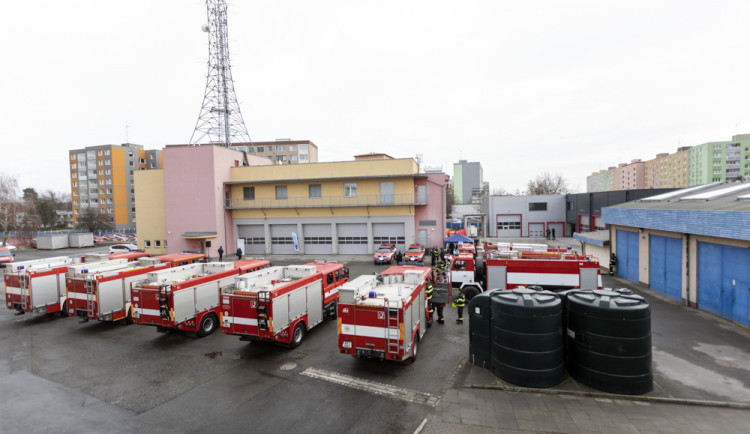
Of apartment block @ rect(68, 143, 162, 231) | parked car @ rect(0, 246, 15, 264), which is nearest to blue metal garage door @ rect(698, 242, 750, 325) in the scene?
parked car @ rect(0, 246, 15, 264)

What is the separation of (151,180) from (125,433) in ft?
118

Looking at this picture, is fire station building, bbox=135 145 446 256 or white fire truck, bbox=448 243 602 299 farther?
fire station building, bbox=135 145 446 256

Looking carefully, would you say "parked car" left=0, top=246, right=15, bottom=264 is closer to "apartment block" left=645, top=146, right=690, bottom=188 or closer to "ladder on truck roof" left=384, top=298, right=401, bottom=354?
"ladder on truck roof" left=384, top=298, right=401, bottom=354

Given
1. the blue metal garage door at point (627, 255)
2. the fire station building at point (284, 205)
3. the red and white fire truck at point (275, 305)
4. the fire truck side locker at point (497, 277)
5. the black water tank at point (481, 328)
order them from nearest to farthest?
1. the black water tank at point (481, 328)
2. the red and white fire truck at point (275, 305)
3. the fire truck side locker at point (497, 277)
4. the blue metal garage door at point (627, 255)
5. the fire station building at point (284, 205)

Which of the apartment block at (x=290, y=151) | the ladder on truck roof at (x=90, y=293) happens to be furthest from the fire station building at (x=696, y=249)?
the apartment block at (x=290, y=151)

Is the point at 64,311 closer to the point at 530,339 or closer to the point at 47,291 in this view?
the point at 47,291

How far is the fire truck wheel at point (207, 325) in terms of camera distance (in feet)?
38.3

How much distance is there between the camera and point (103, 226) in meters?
62.2

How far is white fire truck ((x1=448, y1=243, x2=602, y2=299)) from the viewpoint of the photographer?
13.8 metres

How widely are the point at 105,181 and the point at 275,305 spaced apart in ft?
292

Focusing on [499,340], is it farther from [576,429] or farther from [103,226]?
[103,226]

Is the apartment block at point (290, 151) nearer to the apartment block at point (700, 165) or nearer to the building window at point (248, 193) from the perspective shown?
the building window at point (248, 193)

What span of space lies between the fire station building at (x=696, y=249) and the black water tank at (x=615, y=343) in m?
7.33

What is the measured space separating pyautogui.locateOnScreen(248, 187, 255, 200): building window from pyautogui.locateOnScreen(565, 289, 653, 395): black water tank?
33.2 meters
